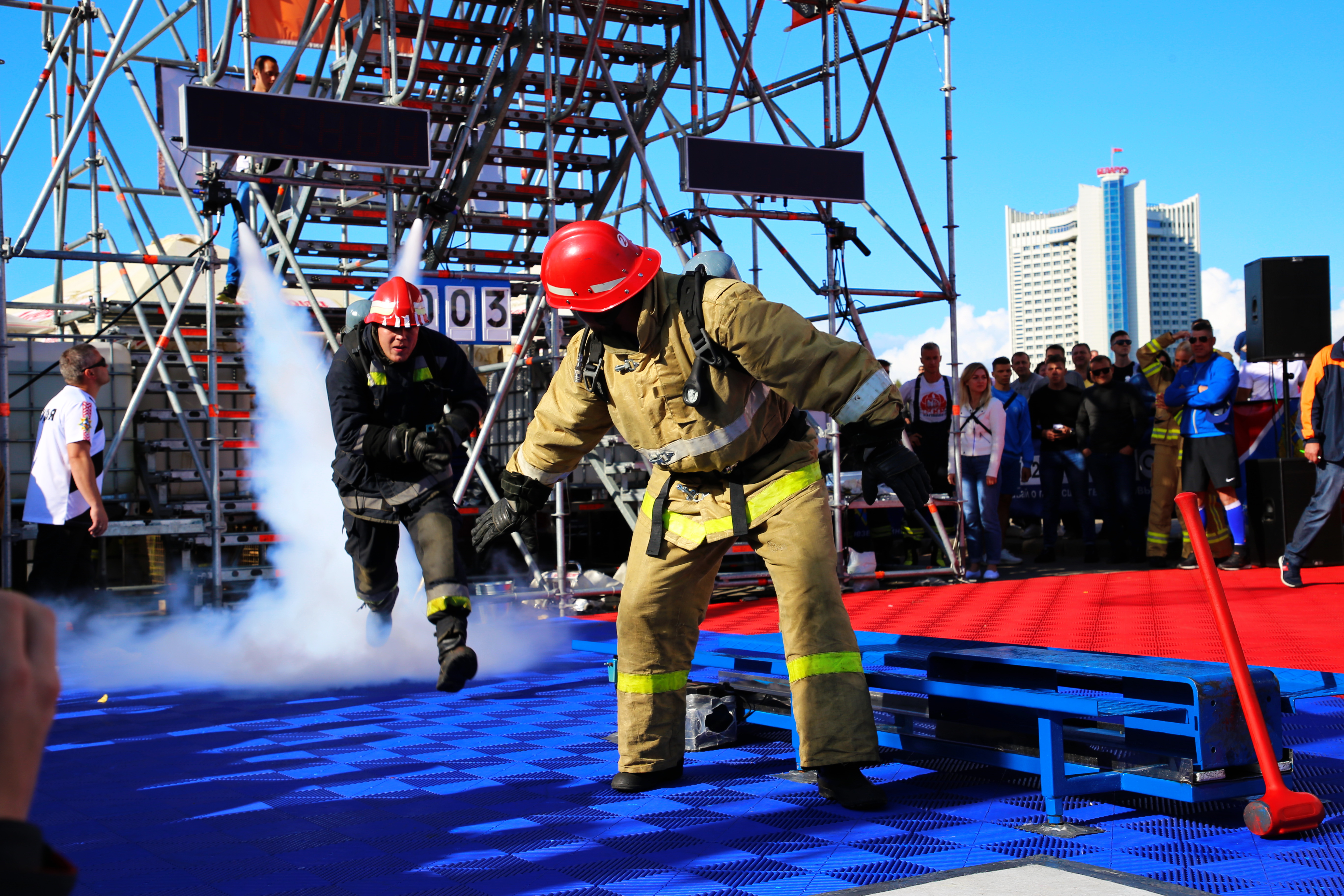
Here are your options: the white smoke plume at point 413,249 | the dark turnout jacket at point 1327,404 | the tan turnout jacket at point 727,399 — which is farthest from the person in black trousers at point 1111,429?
the tan turnout jacket at point 727,399

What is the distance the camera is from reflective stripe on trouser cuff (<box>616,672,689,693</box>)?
409cm

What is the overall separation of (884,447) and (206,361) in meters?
8.99

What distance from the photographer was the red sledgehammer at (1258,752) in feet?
10.4

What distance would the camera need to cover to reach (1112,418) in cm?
1132

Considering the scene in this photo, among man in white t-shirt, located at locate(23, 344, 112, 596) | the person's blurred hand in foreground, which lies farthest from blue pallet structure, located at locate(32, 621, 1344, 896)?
man in white t-shirt, located at locate(23, 344, 112, 596)

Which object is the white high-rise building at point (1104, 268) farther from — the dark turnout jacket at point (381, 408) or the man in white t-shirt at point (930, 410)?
the dark turnout jacket at point (381, 408)

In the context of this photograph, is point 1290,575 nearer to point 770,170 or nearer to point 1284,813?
point 770,170

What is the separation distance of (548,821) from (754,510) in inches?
46.4

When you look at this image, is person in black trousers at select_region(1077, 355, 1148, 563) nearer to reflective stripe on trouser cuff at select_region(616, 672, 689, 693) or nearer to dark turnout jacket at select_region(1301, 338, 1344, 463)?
dark turnout jacket at select_region(1301, 338, 1344, 463)

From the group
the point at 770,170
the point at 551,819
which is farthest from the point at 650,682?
the point at 770,170

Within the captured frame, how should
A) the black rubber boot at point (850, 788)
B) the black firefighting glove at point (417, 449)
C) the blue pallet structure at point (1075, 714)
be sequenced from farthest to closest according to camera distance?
the black firefighting glove at point (417, 449) < the black rubber boot at point (850, 788) < the blue pallet structure at point (1075, 714)

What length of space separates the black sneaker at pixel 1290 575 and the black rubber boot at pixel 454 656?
674 cm

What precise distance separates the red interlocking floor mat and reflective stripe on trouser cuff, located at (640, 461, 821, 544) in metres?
2.67

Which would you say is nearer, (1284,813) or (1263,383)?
(1284,813)
